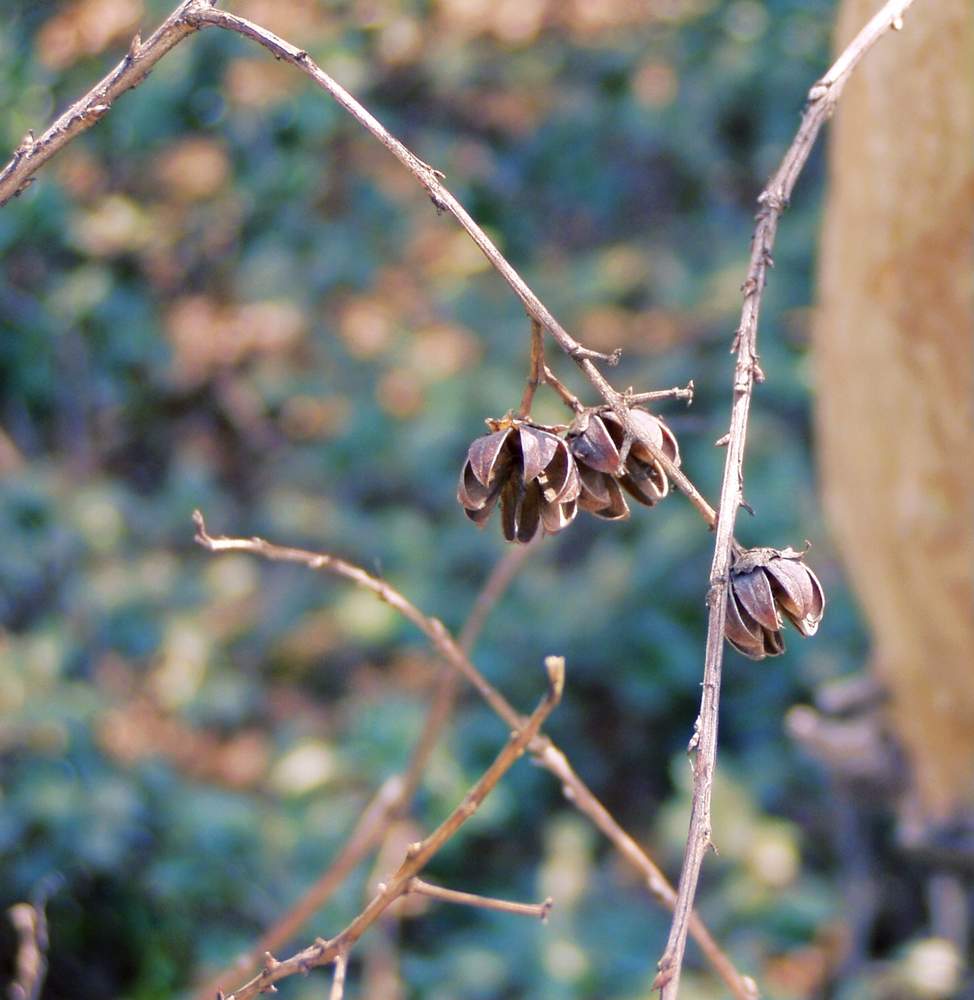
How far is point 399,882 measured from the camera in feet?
2.13

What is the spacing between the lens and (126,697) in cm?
232

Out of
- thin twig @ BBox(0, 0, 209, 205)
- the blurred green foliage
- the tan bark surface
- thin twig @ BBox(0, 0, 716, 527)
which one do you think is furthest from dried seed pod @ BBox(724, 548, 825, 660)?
the blurred green foliage

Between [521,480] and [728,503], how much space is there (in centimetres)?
16

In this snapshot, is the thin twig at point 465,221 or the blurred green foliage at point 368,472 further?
the blurred green foliage at point 368,472

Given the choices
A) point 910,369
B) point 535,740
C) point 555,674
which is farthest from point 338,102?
point 910,369

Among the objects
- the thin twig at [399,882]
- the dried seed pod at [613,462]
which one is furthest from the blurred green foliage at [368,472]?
the dried seed pod at [613,462]

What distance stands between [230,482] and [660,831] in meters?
1.33

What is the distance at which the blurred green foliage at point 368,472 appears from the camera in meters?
1.98

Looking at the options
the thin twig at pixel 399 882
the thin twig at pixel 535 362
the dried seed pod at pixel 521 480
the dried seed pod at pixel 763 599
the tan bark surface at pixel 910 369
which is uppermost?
the tan bark surface at pixel 910 369

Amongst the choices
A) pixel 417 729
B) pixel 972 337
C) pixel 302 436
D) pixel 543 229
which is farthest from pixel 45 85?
pixel 972 337

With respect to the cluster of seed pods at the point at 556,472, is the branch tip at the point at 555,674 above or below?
below

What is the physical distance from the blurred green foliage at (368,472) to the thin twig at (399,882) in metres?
1.22

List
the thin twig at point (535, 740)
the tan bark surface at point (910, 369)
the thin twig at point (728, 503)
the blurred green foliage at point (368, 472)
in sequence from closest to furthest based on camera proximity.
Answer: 1. the thin twig at point (728, 503)
2. the thin twig at point (535, 740)
3. the tan bark surface at point (910, 369)
4. the blurred green foliage at point (368, 472)

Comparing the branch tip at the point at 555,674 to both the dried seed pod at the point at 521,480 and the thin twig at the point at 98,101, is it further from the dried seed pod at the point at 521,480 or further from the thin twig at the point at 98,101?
the thin twig at the point at 98,101
